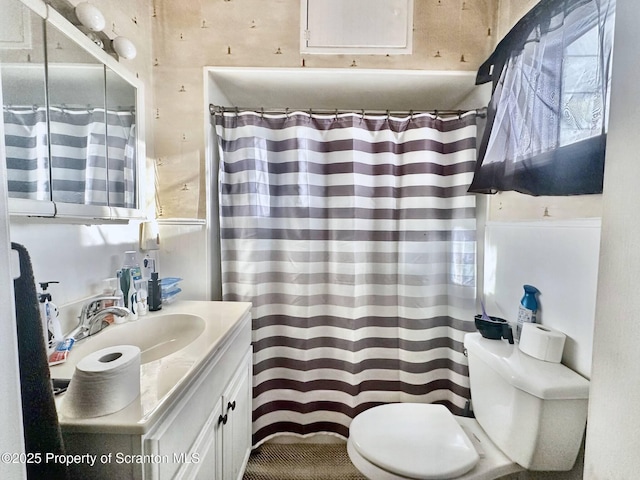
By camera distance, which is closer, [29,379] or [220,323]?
[29,379]

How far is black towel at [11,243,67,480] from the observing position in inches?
19.8

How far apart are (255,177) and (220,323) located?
737 mm

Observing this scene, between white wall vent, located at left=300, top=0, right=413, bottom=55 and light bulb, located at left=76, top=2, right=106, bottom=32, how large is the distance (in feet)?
2.63

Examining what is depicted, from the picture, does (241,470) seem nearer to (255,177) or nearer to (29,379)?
(29,379)

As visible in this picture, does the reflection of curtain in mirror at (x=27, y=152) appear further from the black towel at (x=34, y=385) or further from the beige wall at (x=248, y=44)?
the beige wall at (x=248, y=44)

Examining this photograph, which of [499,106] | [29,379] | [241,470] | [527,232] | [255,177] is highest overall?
[499,106]

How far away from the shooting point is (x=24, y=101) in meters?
0.73

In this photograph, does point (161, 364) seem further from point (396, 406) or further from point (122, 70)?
point (122, 70)

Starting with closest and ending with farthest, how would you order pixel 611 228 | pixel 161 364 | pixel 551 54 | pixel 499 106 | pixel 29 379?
pixel 611 228
pixel 29 379
pixel 161 364
pixel 551 54
pixel 499 106

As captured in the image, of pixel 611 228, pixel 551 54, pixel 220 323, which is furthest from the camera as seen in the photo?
pixel 220 323

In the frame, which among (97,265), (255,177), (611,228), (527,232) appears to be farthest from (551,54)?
(97,265)

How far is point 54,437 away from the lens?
52 centimetres

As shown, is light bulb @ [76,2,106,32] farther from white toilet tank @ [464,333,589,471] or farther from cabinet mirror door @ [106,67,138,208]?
white toilet tank @ [464,333,589,471]

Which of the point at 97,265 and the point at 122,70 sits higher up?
the point at 122,70
